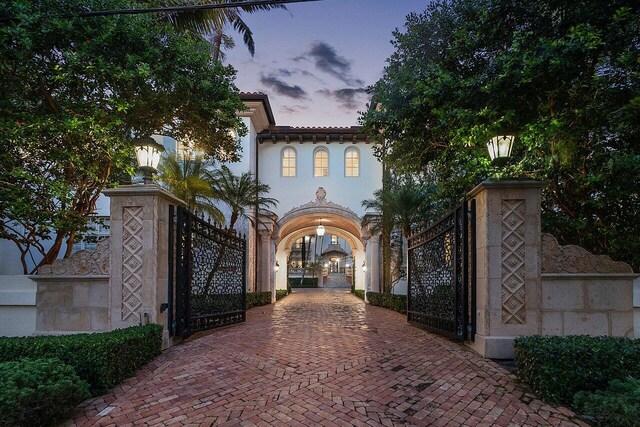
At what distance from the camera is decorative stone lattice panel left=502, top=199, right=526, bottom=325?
5.66 m

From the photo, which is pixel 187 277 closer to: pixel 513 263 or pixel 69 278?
pixel 69 278

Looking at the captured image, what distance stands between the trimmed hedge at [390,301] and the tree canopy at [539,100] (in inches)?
186

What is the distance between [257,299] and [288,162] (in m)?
7.33

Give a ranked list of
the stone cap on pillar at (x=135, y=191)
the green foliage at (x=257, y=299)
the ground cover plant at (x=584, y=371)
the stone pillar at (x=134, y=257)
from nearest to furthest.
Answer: the ground cover plant at (x=584, y=371) < the stone pillar at (x=134, y=257) < the stone cap on pillar at (x=135, y=191) < the green foliage at (x=257, y=299)

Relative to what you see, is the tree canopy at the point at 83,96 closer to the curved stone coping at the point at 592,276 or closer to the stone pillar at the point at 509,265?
the stone pillar at the point at 509,265

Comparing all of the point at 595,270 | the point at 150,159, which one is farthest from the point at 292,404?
the point at 595,270

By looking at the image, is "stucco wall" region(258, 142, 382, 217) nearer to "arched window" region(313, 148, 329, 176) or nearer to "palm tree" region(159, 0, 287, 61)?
"arched window" region(313, 148, 329, 176)

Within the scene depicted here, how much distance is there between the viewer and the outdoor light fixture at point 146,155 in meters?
6.34

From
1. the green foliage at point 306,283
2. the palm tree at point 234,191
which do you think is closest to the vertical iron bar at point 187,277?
the palm tree at point 234,191

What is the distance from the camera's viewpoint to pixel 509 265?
225 inches

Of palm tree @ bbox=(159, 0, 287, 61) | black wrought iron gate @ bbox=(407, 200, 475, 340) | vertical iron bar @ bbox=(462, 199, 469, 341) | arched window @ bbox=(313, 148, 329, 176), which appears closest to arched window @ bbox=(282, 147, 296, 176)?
arched window @ bbox=(313, 148, 329, 176)

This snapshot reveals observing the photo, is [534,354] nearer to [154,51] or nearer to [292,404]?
[292,404]

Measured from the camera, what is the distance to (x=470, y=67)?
26.4 ft

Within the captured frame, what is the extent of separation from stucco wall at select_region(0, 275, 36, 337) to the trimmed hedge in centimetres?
1005
